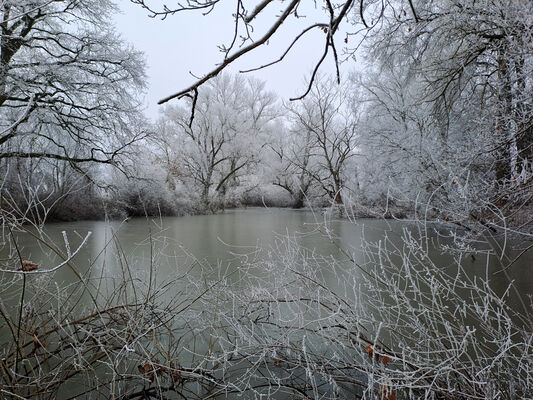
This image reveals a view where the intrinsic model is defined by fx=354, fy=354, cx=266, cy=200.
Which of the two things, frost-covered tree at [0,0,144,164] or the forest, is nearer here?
the forest

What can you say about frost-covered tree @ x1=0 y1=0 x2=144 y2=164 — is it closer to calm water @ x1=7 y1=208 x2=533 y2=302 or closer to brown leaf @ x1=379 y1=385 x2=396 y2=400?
calm water @ x1=7 y1=208 x2=533 y2=302

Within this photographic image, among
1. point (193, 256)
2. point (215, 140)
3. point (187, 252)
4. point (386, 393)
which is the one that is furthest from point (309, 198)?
point (215, 140)

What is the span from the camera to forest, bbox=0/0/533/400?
1683 millimetres

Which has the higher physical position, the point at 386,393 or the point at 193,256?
the point at 193,256

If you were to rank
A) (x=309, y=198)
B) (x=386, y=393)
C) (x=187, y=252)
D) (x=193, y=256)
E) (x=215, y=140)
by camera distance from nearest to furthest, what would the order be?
(x=386, y=393)
(x=193, y=256)
(x=187, y=252)
(x=309, y=198)
(x=215, y=140)

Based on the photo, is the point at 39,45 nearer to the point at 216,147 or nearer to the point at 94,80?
the point at 94,80

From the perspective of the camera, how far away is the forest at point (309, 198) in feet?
5.52

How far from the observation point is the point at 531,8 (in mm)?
3832

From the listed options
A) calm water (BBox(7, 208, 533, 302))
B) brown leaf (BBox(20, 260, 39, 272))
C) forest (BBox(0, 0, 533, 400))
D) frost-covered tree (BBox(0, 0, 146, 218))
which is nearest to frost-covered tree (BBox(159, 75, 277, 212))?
forest (BBox(0, 0, 533, 400))

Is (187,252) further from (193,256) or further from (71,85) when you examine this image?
(71,85)

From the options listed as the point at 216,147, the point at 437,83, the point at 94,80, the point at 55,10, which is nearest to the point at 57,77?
the point at 94,80

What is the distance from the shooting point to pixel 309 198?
8031 mm

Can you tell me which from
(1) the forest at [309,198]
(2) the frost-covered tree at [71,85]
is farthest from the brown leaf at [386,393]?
(2) the frost-covered tree at [71,85]

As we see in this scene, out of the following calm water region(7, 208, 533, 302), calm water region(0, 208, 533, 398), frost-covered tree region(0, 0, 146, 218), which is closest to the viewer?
calm water region(0, 208, 533, 398)
